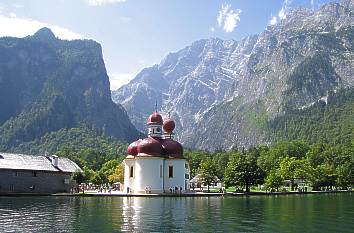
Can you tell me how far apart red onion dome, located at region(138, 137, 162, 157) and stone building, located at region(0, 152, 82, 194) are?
16.3 meters

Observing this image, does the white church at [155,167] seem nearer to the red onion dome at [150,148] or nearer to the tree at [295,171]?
the red onion dome at [150,148]

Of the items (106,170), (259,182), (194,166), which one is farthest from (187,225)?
(194,166)

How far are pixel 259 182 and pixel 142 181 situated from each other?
25539mm

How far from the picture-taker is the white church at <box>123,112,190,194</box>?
340 ft

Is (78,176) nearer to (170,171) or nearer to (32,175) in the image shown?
(32,175)

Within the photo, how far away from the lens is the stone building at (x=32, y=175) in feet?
310

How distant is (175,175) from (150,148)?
321 inches

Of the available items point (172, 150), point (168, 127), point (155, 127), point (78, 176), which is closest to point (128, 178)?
point (78, 176)

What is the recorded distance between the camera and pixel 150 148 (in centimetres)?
10488

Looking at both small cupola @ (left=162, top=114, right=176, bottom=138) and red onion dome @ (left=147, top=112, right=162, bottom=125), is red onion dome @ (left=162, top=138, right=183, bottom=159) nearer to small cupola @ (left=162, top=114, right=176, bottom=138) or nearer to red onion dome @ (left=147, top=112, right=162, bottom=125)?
red onion dome @ (left=147, top=112, right=162, bottom=125)

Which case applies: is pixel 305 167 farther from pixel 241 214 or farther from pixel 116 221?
pixel 116 221

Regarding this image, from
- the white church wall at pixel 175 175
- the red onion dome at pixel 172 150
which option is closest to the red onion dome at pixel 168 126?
the red onion dome at pixel 172 150

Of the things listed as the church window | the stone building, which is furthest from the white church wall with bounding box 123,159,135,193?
the stone building

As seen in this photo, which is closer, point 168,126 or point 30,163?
point 30,163
